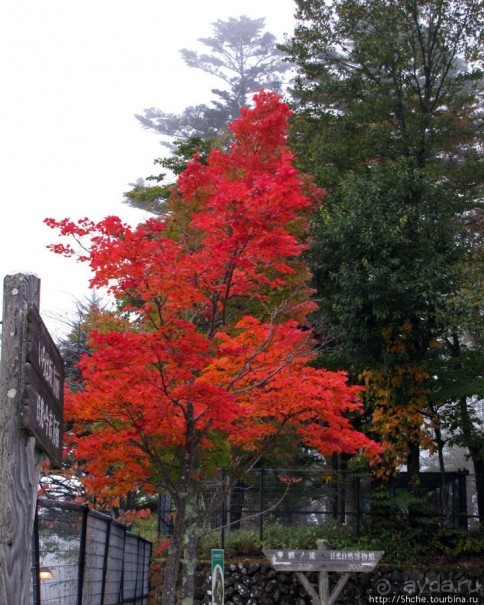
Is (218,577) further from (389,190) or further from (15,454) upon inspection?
(389,190)

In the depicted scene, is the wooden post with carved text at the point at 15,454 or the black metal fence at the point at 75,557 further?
the black metal fence at the point at 75,557

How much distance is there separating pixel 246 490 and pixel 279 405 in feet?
28.9

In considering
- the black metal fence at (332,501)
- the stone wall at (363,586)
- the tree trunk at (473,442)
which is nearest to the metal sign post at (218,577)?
the stone wall at (363,586)

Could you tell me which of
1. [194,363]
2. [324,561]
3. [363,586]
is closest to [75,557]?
[194,363]

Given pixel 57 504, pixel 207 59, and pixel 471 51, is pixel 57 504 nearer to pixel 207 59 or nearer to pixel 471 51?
pixel 471 51

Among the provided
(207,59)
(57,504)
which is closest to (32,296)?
(57,504)

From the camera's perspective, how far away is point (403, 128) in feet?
73.4

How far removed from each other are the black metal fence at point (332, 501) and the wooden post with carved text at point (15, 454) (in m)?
16.5

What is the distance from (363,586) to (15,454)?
16923 mm

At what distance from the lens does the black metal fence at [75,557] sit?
19.1 feet

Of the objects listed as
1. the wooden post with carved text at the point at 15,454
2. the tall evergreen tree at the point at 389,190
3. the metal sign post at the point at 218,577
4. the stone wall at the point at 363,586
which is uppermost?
the tall evergreen tree at the point at 389,190

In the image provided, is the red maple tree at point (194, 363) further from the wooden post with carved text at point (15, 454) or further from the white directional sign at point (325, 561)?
the wooden post with carved text at point (15, 454)

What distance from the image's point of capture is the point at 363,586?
18656mm

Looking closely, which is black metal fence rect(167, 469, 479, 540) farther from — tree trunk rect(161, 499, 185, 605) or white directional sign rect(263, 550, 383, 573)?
tree trunk rect(161, 499, 185, 605)
